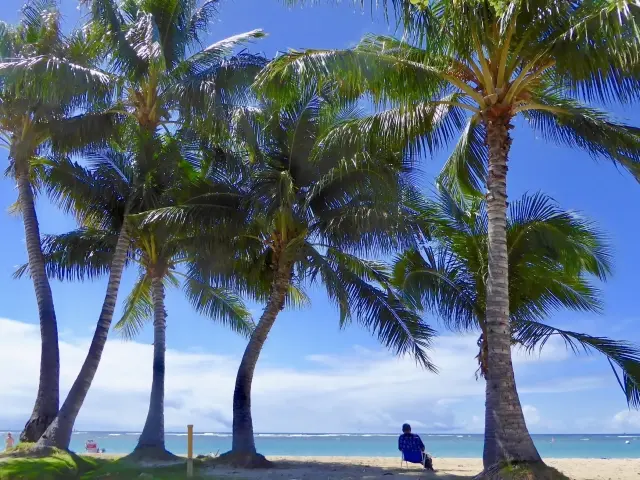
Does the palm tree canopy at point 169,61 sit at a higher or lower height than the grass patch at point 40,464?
higher

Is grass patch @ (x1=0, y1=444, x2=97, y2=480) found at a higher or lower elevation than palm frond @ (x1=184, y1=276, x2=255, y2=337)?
lower

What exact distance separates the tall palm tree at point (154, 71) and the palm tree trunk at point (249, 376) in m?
3.27

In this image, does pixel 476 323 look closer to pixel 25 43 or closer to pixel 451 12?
pixel 451 12

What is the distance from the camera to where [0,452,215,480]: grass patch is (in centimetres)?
1209

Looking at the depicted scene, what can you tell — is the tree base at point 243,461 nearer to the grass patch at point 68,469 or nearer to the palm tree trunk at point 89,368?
the grass patch at point 68,469

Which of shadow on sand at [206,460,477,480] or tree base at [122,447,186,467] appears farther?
tree base at [122,447,186,467]

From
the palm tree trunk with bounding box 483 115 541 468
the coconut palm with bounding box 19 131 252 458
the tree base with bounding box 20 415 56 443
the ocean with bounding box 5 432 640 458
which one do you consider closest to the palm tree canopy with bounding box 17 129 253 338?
the coconut palm with bounding box 19 131 252 458

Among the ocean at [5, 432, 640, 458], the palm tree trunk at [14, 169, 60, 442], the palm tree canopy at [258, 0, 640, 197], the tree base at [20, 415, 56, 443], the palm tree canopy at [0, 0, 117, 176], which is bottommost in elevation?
the ocean at [5, 432, 640, 458]

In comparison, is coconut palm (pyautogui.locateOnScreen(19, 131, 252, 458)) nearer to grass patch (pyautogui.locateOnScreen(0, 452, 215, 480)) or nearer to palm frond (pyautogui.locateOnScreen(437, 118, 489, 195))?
grass patch (pyautogui.locateOnScreen(0, 452, 215, 480))

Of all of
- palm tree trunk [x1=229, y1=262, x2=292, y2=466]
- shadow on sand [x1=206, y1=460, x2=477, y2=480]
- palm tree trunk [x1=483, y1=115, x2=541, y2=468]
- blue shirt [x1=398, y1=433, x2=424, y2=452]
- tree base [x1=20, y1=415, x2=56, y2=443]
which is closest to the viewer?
palm tree trunk [x1=483, y1=115, x2=541, y2=468]

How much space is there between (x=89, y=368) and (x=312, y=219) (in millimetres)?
5823

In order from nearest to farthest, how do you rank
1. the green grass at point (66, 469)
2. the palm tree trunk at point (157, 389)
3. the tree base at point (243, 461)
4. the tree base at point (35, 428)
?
1. the green grass at point (66, 469)
2. the tree base at point (243, 461)
3. the tree base at point (35, 428)
4. the palm tree trunk at point (157, 389)

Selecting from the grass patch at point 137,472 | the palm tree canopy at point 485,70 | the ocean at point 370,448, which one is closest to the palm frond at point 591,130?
the palm tree canopy at point 485,70

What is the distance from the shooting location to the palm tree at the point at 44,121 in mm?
16078
